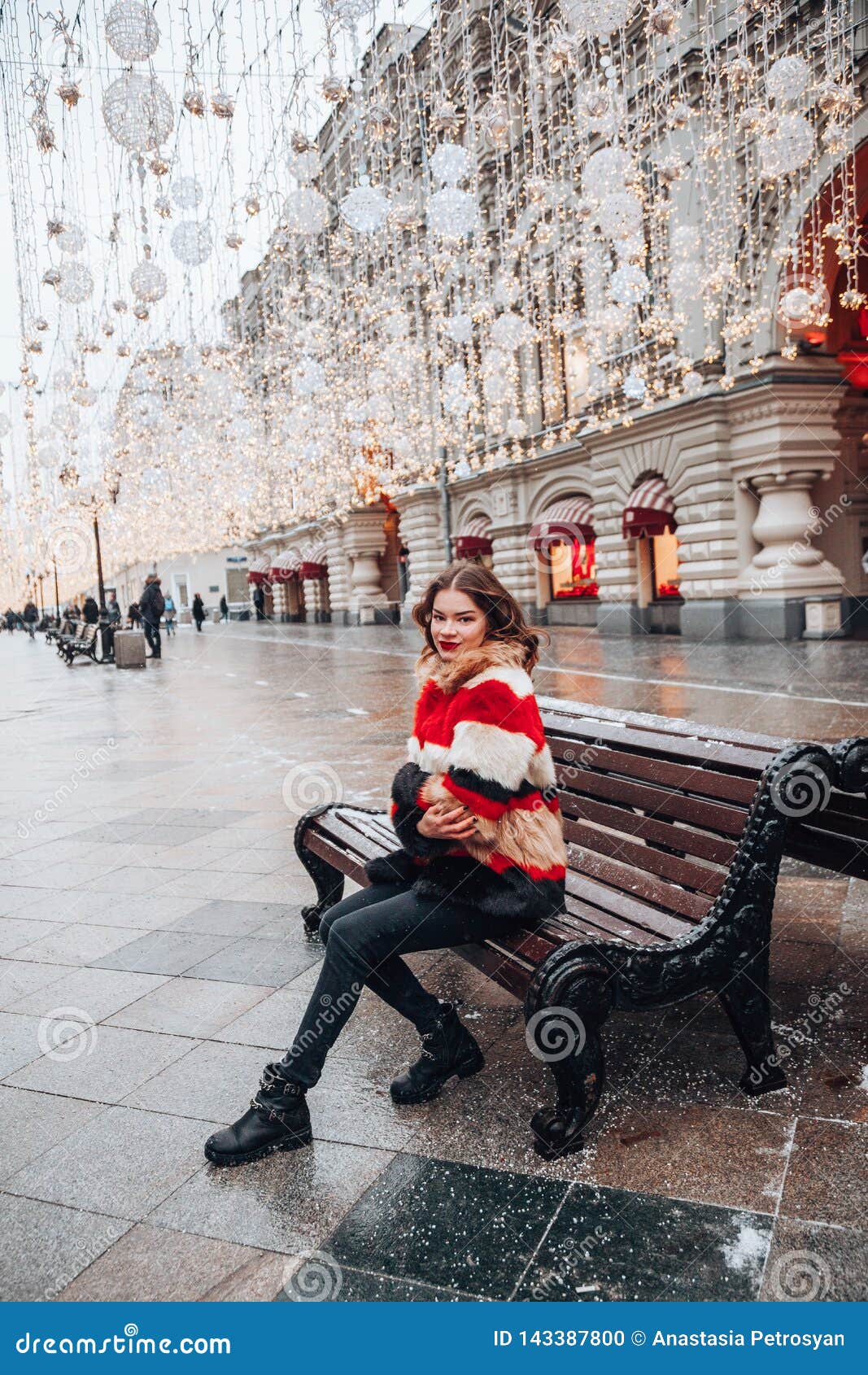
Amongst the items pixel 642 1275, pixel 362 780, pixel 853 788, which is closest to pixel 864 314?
pixel 362 780

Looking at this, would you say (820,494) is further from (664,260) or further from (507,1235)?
(507,1235)

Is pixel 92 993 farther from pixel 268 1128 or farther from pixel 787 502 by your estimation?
pixel 787 502

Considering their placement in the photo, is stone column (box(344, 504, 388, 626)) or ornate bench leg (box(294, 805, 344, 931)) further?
stone column (box(344, 504, 388, 626))

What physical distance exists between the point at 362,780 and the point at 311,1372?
5921 millimetres

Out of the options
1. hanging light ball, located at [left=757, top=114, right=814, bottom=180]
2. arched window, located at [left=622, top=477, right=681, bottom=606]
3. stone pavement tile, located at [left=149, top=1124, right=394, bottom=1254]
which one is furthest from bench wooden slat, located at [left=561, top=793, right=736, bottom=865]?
arched window, located at [left=622, top=477, right=681, bottom=606]

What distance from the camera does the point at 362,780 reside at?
312 inches

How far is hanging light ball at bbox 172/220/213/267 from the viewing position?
328 inches

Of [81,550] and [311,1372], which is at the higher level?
[81,550]

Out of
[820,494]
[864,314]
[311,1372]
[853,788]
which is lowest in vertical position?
[311,1372]

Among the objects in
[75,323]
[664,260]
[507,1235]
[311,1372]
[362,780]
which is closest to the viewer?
[311,1372]

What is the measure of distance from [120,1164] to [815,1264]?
1.88 meters

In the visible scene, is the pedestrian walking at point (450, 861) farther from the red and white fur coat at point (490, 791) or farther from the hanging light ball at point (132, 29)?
the hanging light ball at point (132, 29)

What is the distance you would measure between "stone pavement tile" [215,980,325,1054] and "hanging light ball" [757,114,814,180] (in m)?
9.11

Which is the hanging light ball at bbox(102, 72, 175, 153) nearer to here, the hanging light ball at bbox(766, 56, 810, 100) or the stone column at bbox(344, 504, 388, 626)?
the hanging light ball at bbox(766, 56, 810, 100)
